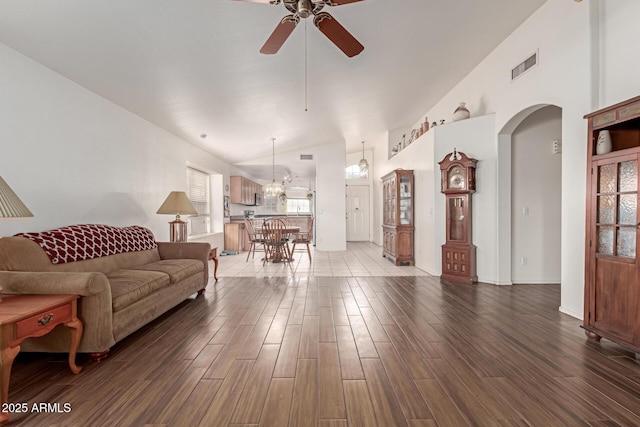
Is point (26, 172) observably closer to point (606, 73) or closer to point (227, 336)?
point (227, 336)

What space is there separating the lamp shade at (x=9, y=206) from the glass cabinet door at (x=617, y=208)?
4228 millimetres

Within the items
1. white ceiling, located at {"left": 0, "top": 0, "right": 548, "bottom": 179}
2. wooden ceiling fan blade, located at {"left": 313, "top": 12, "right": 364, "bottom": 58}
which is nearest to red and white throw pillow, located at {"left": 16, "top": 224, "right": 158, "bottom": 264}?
white ceiling, located at {"left": 0, "top": 0, "right": 548, "bottom": 179}

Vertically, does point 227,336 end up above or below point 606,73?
below

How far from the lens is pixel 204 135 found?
5.73 metres

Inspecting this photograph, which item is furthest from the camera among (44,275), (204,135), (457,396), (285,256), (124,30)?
(285,256)

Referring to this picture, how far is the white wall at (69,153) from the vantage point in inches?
102

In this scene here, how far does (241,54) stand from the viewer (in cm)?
321

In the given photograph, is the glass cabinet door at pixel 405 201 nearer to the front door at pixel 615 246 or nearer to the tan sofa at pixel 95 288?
the front door at pixel 615 246

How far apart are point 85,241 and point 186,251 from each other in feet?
4.03

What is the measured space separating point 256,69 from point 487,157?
3.55 m

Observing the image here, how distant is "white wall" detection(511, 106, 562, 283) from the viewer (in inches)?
170

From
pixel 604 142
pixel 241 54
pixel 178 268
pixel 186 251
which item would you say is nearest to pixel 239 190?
pixel 186 251

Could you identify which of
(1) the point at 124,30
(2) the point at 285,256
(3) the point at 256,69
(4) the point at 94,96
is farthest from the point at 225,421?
(2) the point at 285,256

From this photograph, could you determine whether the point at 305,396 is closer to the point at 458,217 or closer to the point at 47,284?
the point at 47,284
